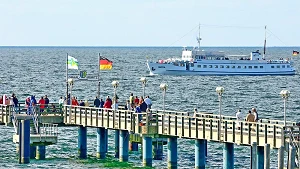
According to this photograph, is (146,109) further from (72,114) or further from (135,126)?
(72,114)

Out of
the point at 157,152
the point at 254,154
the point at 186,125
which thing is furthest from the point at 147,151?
the point at 254,154

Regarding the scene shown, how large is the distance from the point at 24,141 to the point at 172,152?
709 cm

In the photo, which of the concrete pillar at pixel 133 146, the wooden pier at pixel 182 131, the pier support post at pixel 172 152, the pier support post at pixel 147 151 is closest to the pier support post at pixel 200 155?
the wooden pier at pixel 182 131

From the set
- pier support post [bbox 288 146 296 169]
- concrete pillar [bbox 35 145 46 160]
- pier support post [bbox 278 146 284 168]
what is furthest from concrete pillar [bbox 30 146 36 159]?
pier support post [bbox 288 146 296 169]

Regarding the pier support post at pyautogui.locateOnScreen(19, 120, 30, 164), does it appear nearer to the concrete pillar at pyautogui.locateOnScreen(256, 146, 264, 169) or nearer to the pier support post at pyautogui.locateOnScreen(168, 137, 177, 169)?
the pier support post at pyautogui.locateOnScreen(168, 137, 177, 169)

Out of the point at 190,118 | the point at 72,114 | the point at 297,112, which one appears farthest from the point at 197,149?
the point at 297,112

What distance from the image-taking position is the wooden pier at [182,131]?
136ft

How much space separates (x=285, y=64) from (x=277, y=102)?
7579 cm

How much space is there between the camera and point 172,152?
49781mm

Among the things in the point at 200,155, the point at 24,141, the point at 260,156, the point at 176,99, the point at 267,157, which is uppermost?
the point at 176,99

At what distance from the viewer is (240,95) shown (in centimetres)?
11488

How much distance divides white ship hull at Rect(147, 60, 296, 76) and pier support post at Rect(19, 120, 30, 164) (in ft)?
400

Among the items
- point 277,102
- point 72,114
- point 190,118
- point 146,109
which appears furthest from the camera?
point 277,102

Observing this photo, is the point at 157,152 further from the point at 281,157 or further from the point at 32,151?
the point at 281,157
